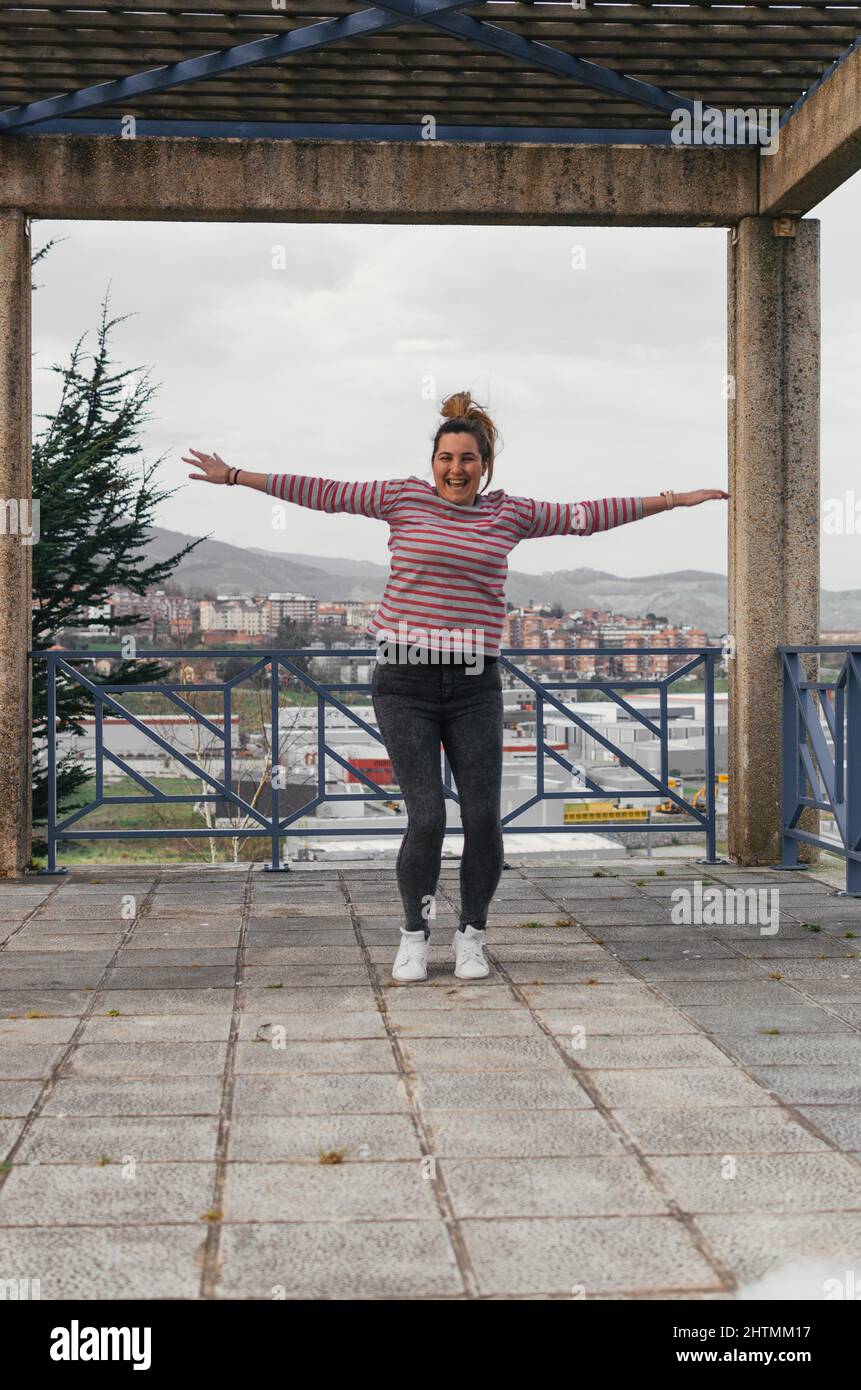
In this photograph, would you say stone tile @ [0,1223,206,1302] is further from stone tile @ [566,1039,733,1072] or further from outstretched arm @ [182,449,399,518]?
outstretched arm @ [182,449,399,518]

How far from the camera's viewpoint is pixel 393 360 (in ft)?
152

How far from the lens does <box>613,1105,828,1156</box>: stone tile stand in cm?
279

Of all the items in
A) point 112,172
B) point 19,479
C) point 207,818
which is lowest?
point 207,818

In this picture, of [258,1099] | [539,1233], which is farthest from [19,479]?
[539,1233]

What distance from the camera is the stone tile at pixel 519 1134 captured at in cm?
278

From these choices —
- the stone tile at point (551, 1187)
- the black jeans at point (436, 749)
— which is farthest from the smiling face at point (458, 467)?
the stone tile at point (551, 1187)

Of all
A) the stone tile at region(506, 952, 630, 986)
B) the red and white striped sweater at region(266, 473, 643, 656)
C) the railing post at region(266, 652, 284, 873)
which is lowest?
the stone tile at region(506, 952, 630, 986)

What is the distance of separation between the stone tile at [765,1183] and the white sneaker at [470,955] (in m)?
1.70

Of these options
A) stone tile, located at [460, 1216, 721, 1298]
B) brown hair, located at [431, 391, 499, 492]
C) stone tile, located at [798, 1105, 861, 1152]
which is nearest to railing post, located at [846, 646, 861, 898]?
brown hair, located at [431, 391, 499, 492]

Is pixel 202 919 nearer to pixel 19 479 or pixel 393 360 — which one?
pixel 19 479

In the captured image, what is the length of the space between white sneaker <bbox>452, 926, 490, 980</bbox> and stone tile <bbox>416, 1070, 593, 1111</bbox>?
3.45ft

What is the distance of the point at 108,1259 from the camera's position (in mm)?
2250

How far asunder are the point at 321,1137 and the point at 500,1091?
50 centimetres
